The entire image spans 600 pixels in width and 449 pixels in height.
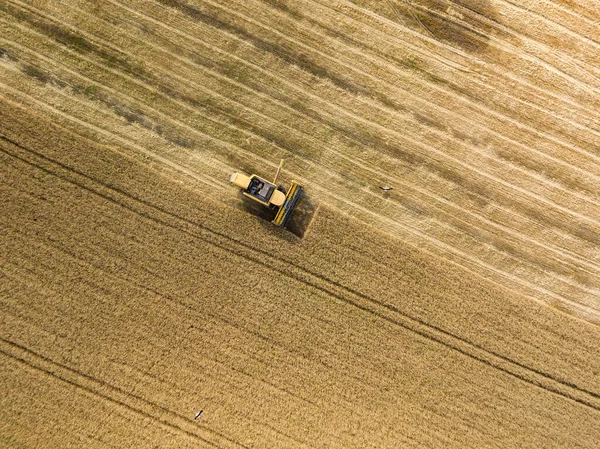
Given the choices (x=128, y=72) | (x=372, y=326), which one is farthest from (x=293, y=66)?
(x=372, y=326)

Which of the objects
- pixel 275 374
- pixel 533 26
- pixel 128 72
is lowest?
pixel 275 374

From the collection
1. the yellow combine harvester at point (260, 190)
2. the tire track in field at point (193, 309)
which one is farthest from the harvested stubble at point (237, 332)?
the yellow combine harvester at point (260, 190)

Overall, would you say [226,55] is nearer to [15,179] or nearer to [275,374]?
[15,179]

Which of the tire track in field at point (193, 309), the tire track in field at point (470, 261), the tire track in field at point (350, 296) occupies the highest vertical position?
the tire track in field at point (470, 261)

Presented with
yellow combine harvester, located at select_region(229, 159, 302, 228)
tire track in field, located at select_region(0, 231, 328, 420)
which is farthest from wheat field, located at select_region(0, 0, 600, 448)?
yellow combine harvester, located at select_region(229, 159, 302, 228)

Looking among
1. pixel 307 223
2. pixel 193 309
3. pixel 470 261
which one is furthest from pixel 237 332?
pixel 470 261

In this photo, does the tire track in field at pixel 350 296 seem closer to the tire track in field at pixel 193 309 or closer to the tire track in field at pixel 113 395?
the tire track in field at pixel 193 309
